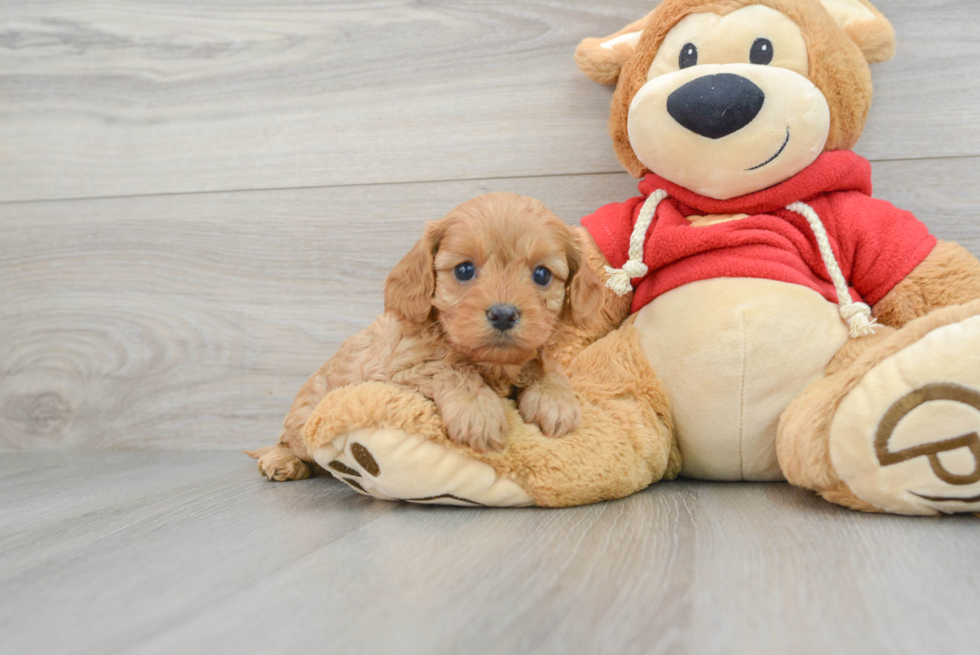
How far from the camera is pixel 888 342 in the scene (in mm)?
1123

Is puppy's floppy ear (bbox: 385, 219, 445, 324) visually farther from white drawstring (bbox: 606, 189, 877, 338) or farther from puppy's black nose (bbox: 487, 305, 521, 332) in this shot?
white drawstring (bbox: 606, 189, 877, 338)

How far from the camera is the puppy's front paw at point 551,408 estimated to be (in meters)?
1.24

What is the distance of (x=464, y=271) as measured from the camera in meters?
1.19

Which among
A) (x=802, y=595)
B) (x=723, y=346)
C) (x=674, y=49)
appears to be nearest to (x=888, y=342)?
(x=723, y=346)

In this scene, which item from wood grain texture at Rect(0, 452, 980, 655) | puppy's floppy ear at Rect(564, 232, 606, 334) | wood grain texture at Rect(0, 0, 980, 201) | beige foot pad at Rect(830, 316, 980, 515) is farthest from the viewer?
wood grain texture at Rect(0, 0, 980, 201)

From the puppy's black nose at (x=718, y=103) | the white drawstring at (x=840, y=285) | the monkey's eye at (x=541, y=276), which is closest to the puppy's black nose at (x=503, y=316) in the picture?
the monkey's eye at (x=541, y=276)

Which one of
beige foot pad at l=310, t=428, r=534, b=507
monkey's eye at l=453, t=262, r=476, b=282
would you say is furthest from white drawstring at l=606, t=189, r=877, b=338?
beige foot pad at l=310, t=428, r=534, b=507

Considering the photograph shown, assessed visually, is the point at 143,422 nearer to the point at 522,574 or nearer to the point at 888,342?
the point at 522,574

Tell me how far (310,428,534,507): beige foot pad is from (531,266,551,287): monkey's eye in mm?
306

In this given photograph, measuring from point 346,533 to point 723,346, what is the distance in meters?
0.71

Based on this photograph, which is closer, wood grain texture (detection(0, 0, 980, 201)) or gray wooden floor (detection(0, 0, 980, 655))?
gray wooden floor (detection(0, 0, 980, 655))

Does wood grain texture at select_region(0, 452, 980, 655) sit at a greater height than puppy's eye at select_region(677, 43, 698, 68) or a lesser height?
lesser

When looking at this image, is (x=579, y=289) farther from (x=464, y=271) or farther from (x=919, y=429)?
(x=919, y=429)

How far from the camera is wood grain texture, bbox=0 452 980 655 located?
0.73 m
